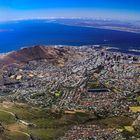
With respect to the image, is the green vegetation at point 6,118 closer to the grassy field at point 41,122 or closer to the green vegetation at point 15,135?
the grassy field at point 41,122

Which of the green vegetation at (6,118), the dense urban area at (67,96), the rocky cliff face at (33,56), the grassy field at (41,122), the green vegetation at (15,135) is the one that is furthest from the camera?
the rocky cliff face at (33,56)

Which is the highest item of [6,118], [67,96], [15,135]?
[15,135]

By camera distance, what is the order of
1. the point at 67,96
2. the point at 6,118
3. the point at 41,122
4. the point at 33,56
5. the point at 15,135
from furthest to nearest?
the point at 33,56 < the point at 67,96 < the point at 6,118 < the point at 41,122 < the point at 15,135

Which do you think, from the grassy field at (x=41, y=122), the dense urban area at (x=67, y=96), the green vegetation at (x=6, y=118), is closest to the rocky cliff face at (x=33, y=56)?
the dense urban area at (x=67, y=96)

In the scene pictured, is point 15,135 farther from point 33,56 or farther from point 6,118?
point 33,56

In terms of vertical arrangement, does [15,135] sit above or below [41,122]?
above

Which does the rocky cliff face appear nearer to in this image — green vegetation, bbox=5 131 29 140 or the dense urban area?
the dense urban area

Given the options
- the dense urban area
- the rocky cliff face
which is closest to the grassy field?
the dense urban area

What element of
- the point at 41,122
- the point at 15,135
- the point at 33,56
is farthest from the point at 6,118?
the point at 33,56
